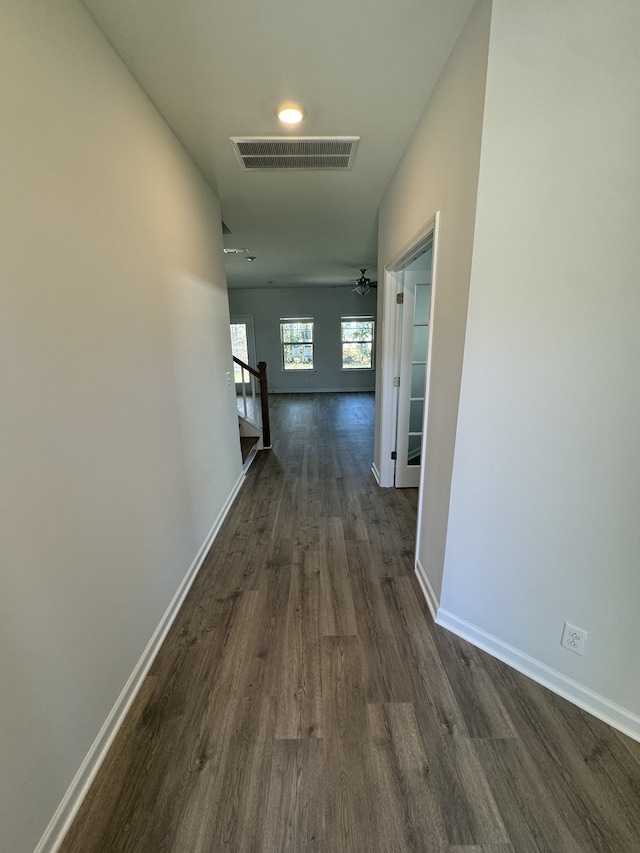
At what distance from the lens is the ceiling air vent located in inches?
78.7

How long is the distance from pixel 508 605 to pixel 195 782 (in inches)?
54.0

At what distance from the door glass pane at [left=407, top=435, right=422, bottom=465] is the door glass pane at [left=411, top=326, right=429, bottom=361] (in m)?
0.76

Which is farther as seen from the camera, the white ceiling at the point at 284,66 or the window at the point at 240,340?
the window at the point at 240,340

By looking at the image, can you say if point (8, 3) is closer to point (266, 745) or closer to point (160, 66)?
point (160, 66)

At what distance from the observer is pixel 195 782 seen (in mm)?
1106

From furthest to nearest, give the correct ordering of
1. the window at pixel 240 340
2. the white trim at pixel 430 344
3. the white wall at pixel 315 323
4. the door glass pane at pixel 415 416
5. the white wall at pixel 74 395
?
the window at pixel 240 340 < the white wall at pixel 315 323 < the door glass pane at pixel 415 416 < the white trim at pixel 430 344 < the white wall at pixel 74 395

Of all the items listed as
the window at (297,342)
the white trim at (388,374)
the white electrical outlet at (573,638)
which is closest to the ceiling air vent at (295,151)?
the white trim at (388,374)

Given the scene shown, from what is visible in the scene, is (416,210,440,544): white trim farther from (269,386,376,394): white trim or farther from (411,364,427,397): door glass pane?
(269,386,376,394): white trim

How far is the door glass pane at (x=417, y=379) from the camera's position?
298cm

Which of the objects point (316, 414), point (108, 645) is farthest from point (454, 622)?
point (316, 414)

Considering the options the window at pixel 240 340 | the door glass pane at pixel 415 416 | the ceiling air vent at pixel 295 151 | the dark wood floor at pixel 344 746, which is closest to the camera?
the dark wood floor at pixel 344 746

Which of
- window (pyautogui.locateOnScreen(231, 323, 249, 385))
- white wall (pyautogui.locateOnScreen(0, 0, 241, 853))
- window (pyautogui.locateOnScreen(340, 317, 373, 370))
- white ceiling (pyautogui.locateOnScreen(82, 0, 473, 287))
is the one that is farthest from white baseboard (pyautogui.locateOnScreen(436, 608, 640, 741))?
window (pyautogui.locateOnScreen(231, 323, 249, 385))

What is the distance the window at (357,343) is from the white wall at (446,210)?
6.39m

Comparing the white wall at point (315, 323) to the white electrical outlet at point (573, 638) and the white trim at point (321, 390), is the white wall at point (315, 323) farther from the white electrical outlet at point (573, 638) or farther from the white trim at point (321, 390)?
the white electrical outlet at point (573, 638)
